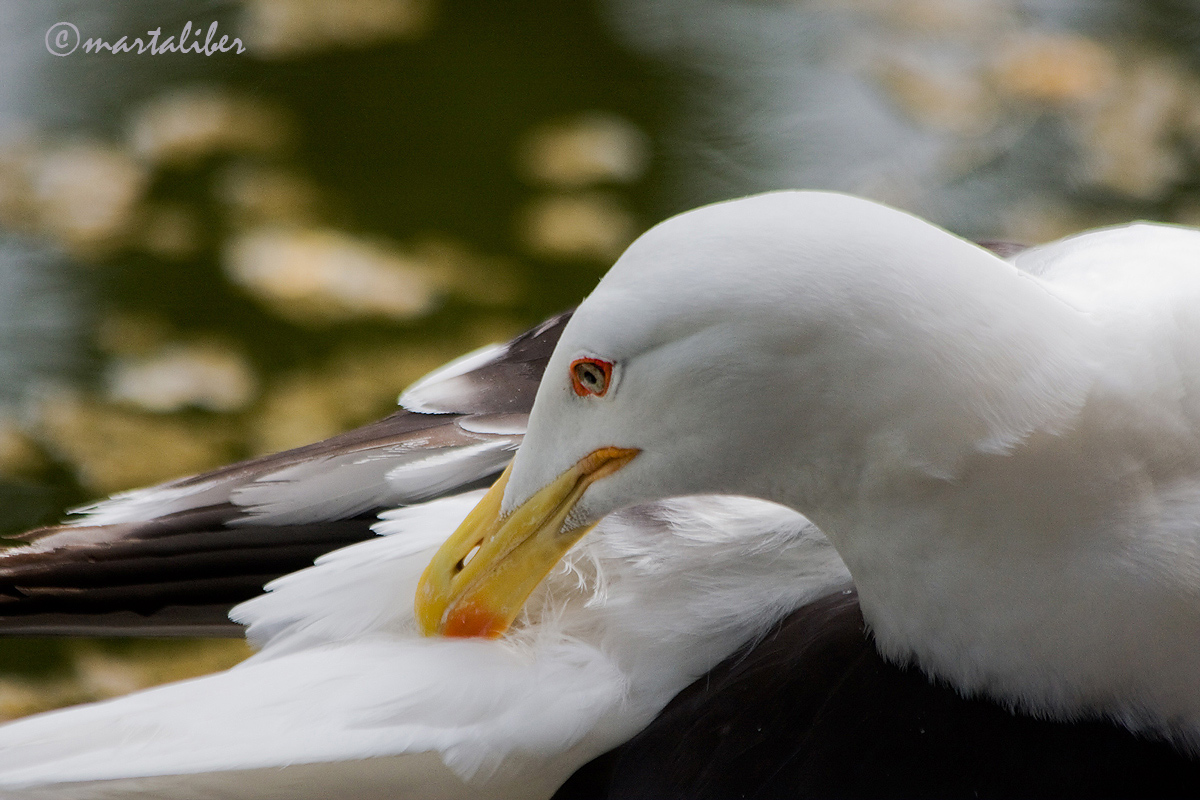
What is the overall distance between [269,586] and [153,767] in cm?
24

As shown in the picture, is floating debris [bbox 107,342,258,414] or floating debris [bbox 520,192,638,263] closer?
floating debris [bbox 107,342,258,414]

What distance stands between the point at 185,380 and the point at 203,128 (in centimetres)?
63

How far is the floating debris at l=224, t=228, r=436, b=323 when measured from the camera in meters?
2.21

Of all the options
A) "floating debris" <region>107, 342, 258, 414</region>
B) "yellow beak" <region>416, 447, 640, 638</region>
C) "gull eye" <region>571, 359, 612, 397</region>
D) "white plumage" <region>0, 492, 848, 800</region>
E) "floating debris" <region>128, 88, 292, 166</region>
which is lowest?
"white plumage" <region>0, 492, 848, 800</region>

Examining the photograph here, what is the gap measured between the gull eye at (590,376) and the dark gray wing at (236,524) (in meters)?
0.32

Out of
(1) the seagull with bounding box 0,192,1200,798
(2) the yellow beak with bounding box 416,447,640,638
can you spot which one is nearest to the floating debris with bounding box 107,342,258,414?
(1) the seagull with bounding box 0,192,1200,798

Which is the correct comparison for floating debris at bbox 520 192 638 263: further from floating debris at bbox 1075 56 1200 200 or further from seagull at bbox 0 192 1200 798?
seagull at bbox 0 192 1200 798

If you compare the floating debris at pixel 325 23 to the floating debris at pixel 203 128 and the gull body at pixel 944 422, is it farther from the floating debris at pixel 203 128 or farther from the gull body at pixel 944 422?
the gull body at pixel 944 422

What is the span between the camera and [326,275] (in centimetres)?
224

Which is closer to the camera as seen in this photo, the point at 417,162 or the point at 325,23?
the point at 417,162

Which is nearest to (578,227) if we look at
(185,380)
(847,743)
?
(185,380)

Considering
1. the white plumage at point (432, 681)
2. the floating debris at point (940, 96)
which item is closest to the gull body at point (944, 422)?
the white plumage at point (432, 681)

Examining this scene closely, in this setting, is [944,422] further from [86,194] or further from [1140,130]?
[86,194]
